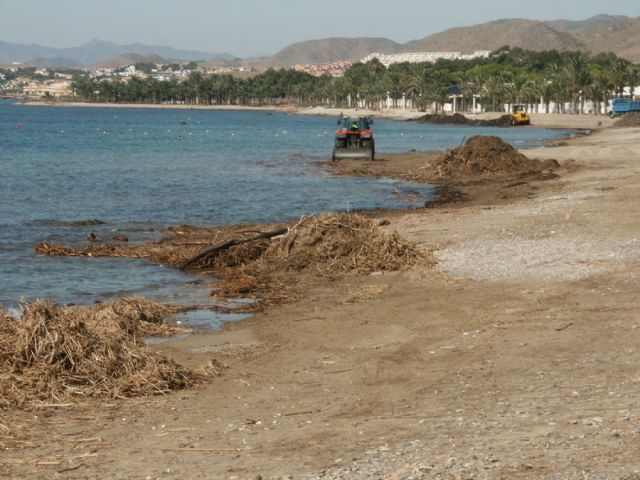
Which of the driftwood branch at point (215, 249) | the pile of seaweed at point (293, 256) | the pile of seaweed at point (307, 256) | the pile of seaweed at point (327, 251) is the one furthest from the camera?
the driftwood branch at point (215, 249)

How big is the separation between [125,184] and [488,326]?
3237cm

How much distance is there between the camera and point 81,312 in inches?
515

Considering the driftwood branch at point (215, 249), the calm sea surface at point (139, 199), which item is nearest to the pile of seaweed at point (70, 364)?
the calm sea surface at point (139, 199)

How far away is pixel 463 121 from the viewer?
5044 inches

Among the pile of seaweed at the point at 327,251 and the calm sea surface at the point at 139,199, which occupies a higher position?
the pile of seaweed at the point at 327,251

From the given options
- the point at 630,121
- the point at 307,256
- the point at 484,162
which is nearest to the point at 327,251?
the point at 307,256

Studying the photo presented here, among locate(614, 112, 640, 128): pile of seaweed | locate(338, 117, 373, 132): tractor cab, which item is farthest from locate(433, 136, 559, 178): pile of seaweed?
locate(614, 112, 640, 128): pile of seaweed

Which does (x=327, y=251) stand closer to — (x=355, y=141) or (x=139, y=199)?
(x=139, y=199)

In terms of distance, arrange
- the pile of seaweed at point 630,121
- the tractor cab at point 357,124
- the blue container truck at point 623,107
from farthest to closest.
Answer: the blue container truck at point 623,107
the pile of seaweed at point 630,121
the tractor cab at point 357,124

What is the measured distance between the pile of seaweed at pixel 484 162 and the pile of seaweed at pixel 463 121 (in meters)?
73.7

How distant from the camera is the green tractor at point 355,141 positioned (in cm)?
5231

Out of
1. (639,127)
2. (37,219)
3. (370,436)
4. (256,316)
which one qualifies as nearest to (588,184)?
(37,219)

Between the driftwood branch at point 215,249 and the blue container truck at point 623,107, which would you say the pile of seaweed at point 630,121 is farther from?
the driftwood branch at point 215,249

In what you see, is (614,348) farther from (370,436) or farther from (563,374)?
(370,436)
